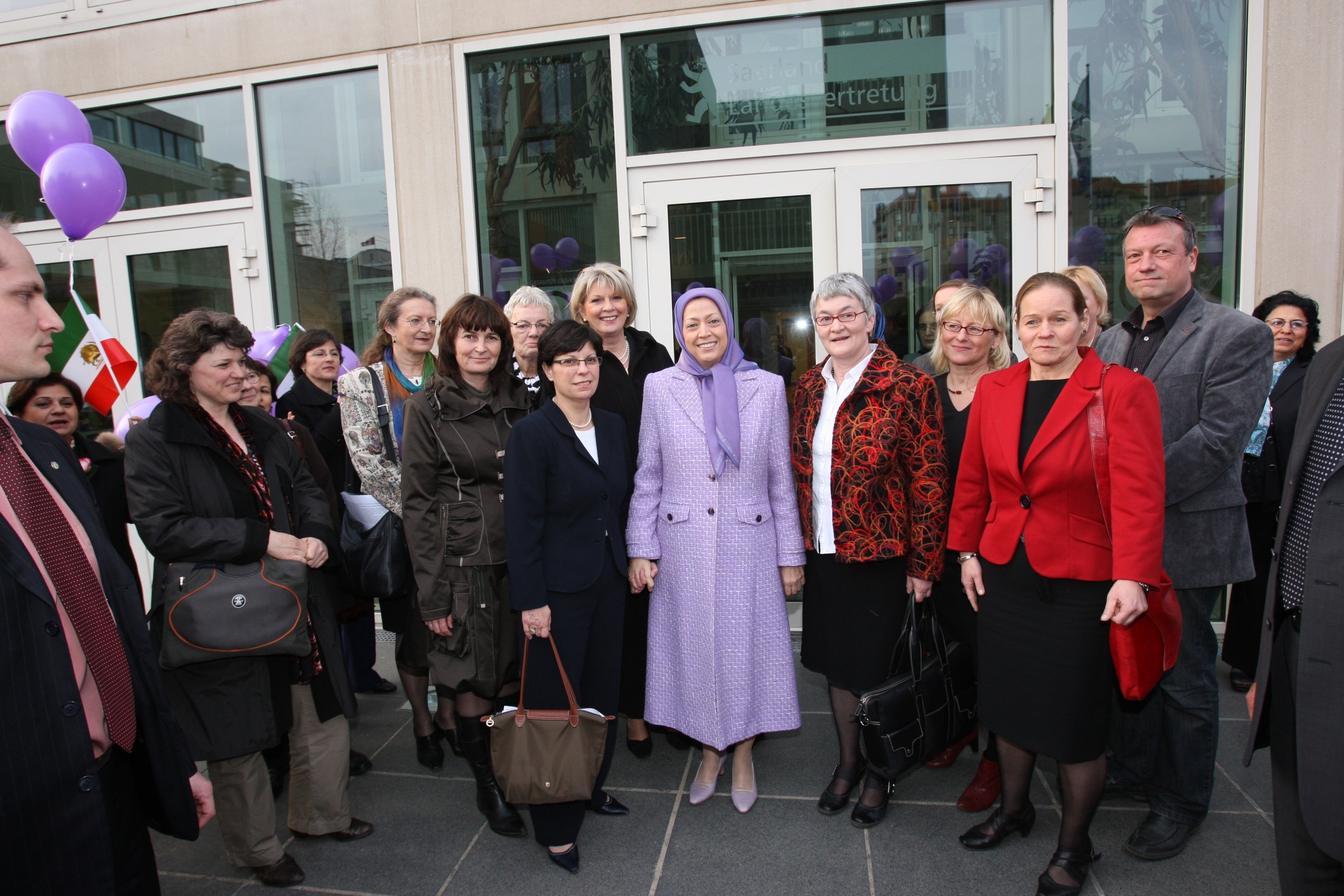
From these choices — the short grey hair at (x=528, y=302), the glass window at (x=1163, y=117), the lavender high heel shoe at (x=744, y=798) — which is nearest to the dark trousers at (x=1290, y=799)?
the lavender high heel shoe at (x=744, y=798)

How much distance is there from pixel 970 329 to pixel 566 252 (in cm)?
314

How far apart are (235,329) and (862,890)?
2.85 meters

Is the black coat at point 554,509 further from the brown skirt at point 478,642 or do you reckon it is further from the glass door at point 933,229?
the glass door at point 933,229

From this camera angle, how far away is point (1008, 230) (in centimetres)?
484

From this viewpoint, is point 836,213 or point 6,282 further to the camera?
point 836,213

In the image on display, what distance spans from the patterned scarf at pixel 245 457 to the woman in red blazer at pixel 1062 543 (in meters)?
2.49

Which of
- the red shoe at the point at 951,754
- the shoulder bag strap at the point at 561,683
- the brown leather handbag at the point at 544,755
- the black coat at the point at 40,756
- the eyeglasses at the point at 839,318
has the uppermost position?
the eyeglasses at the point at 839,318

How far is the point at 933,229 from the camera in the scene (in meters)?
4.88

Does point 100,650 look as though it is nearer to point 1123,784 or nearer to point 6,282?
point 6,282

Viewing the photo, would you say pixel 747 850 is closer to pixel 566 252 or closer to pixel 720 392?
pixel 720 392

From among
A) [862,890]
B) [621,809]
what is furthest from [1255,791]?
[621,809]

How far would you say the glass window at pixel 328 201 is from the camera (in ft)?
18.1

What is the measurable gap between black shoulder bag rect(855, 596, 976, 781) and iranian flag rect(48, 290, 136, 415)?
4952mm

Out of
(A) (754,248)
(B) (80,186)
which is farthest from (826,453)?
(B) (80,186)
